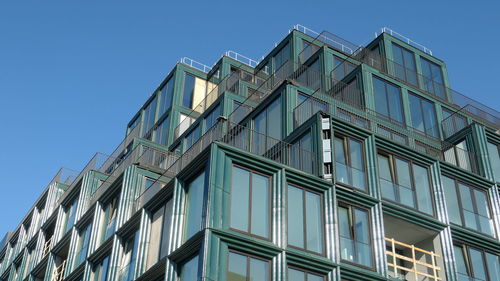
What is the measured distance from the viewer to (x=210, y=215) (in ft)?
86.6

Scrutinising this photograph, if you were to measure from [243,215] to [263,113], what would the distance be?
11652mm

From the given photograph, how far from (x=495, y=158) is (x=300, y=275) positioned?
1700 centimetres

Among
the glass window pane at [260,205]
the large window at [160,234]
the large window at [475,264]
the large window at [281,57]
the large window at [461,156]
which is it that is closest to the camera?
the glass window pane at [260,205]

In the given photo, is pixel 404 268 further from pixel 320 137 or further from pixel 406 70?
pixel 406 70

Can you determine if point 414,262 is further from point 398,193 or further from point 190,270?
point 190,270

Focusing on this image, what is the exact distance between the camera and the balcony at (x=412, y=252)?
1218 inches

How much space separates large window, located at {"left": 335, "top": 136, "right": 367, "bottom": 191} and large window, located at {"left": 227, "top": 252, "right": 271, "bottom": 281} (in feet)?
21.8

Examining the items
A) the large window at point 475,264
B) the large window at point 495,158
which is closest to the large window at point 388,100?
the large window at point 495,158

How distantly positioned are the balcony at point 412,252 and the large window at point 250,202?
647cm

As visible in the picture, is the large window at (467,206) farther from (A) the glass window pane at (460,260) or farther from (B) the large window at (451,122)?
(B) the large window at (451,122)

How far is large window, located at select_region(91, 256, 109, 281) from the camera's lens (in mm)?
35500

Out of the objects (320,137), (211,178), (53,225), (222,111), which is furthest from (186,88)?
(211,178)

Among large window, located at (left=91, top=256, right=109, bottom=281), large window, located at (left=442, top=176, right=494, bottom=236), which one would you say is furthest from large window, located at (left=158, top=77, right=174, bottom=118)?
large window, located at (left=442, top=176, right=494, bottom=236)

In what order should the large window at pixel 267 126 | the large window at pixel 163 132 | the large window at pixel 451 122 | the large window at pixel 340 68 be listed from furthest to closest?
the large window at pixel 163 132, the large window at pixel 340 68, the large window at pixel 451 122, the large window at pixel 267 126
